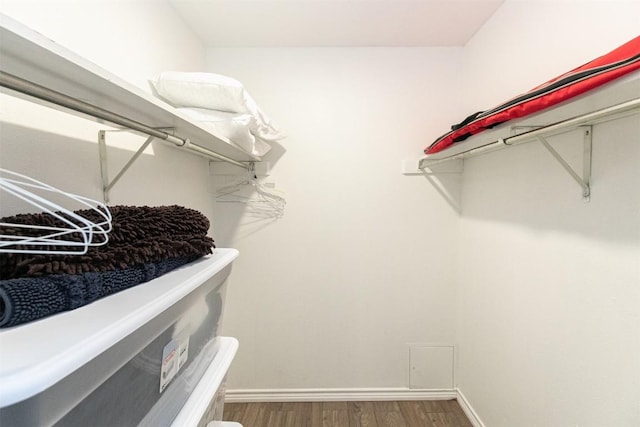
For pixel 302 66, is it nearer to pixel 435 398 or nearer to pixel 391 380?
pixel 391 380

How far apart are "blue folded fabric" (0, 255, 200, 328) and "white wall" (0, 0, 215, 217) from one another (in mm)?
457

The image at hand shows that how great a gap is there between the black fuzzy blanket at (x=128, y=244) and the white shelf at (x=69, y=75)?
0.26 meters

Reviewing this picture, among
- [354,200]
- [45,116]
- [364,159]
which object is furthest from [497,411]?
[45,116]

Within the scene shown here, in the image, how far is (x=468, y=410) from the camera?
1589 millimetres

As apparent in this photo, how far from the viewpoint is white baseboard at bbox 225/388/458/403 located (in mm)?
1724

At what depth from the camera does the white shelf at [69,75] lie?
0.39 m

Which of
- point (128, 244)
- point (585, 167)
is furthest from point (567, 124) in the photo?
point (128, 244)

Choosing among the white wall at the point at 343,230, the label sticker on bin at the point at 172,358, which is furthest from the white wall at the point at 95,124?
the label sticker on bin at the point at 172,358

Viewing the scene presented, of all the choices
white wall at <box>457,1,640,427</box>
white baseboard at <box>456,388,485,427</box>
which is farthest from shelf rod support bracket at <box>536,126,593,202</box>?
white baseboard at <box>456,388,485,427</box>

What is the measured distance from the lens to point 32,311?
339mm

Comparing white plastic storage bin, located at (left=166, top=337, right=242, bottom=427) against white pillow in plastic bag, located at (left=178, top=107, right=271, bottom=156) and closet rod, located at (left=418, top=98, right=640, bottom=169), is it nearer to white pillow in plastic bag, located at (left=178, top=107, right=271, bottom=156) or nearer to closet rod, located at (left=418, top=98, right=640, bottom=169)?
white pillow in plastic bag, located at (left=178, top=107, right=271, bottom=156)

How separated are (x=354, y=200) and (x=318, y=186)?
0.24m

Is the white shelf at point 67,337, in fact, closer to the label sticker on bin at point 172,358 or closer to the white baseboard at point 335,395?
the label sticker on bin at point 172,358

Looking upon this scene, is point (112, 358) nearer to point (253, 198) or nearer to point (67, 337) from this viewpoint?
point (67, 337)
